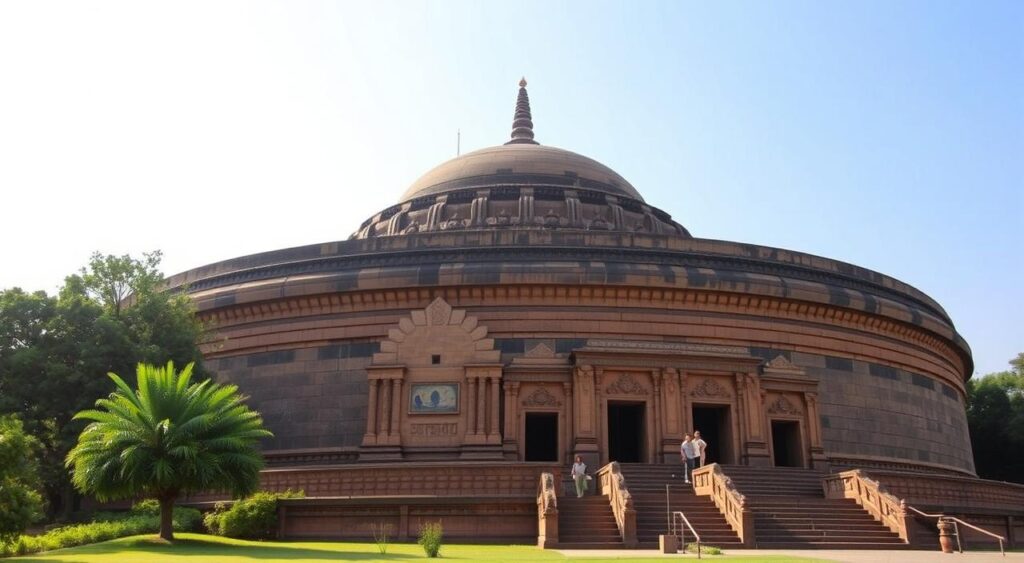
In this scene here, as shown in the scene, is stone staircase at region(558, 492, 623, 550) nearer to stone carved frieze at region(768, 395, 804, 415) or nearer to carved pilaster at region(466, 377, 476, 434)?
carved pilaster at region(466, 377, 476, 434)

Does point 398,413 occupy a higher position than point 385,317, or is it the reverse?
point 385,317

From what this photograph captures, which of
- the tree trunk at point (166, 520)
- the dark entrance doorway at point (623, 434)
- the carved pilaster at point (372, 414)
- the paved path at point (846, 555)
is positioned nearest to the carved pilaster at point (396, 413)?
the carved pilaster at point (372, 414)

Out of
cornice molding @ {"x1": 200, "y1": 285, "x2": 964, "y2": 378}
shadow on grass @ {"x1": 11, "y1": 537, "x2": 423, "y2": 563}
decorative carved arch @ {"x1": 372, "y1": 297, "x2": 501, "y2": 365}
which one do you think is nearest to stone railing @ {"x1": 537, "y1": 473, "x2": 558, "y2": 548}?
shadow on grass @ {"x1": 11, "y1": 537, "x2": 423, "y2": 563}

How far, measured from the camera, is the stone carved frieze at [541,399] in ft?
81.7

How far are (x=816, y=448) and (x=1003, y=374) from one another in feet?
92.8

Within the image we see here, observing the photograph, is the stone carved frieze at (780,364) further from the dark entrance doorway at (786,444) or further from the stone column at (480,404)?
the stone column at (480,404)

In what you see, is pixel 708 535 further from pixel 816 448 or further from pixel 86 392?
pixel 86 392

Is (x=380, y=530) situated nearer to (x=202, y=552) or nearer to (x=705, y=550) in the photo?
(x=202, y=552)

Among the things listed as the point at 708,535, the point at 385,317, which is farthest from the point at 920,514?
the point at 385,317

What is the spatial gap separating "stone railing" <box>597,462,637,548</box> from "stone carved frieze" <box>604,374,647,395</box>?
5.47 meters

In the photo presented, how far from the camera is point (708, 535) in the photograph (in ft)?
55.9

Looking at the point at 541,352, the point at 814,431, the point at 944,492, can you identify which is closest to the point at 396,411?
the point at 541,352

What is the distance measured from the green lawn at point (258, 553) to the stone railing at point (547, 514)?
0.36m

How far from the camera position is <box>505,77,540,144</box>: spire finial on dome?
4916 cm
